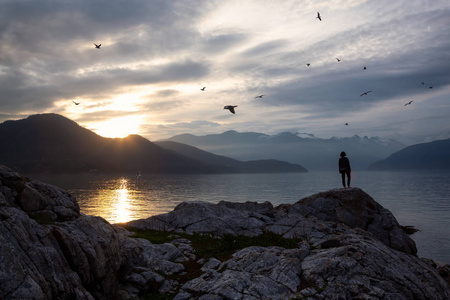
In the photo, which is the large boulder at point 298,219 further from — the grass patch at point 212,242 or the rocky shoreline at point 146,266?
the rocky shoreline at point 146,266

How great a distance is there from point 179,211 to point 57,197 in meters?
14.9

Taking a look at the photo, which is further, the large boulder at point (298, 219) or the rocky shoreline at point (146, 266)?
the large boulder at point (298, 219)

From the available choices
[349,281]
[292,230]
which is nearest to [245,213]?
[292,230]

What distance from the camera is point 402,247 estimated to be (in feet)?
95.5

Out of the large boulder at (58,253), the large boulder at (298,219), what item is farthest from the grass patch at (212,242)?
the large boulder at (298,219)

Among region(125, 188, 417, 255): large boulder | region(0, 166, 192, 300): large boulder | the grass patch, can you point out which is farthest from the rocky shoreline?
region(125, 188, 417, 255): large boulder

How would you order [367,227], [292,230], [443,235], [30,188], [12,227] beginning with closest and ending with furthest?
[12,227], [30,188], [292,230], [367,227], [443,235]

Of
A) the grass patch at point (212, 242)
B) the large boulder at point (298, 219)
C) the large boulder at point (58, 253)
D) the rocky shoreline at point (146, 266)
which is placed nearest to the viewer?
the large boulder at point (58, 253)

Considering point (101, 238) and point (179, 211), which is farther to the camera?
point (179, 211)

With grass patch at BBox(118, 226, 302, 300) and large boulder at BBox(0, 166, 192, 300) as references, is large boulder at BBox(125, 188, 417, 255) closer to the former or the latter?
grass patch at BBox(118, 226, 302, 300)

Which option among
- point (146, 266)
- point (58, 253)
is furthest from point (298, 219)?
point (58, 253)

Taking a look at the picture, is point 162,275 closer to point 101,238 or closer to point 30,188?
point 101,238

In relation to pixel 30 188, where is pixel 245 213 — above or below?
below

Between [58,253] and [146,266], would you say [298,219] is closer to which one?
[146,266]
